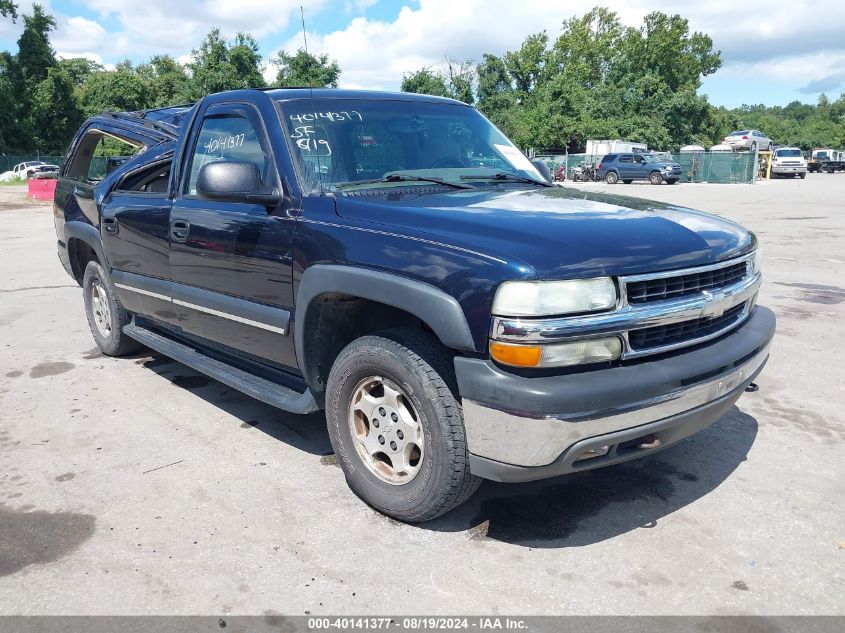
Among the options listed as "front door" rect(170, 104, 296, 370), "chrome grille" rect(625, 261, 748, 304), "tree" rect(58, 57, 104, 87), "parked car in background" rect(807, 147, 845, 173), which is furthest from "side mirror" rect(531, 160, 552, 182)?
"tree" rect(58, 57, 104, 87)

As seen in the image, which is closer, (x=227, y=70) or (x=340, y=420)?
(x=340, y=420)

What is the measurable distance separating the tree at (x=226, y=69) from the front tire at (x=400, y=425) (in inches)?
1999

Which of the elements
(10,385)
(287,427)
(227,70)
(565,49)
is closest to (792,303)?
(287,427)

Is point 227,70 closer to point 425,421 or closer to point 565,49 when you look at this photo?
point 565,49

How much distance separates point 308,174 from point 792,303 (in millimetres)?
6020

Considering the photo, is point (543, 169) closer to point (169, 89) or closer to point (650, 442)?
point (650, 442)

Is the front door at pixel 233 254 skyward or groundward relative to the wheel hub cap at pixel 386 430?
skyward

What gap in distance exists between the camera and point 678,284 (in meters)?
2.87

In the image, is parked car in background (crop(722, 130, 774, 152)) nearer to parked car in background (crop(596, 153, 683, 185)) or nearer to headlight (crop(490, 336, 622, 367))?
parked car in background (crop(596, 153, 683, 185))

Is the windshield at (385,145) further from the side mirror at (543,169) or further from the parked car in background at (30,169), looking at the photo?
the parked car in background at (30,169)

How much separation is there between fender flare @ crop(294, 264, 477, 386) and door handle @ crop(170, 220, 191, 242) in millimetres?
1175

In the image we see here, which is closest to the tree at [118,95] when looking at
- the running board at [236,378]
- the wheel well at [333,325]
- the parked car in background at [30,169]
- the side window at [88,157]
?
the parked car in background at [30,169]

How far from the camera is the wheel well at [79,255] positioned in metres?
6.02

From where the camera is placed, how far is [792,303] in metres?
7.52
